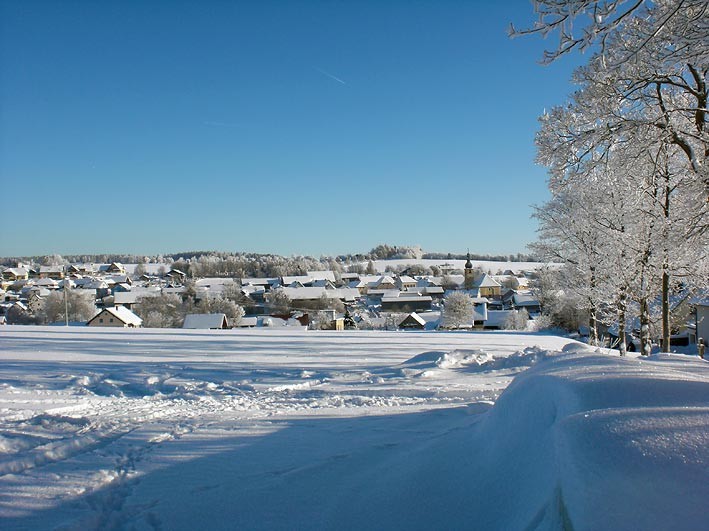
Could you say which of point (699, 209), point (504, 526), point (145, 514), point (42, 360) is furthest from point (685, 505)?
point (42, 360)

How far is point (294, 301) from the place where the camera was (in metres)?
67.5

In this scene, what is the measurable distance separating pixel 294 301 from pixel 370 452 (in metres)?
63.2

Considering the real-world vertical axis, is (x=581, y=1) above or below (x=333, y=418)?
above

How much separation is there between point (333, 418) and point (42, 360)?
29.4ft

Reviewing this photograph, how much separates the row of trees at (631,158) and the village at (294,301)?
26.1m

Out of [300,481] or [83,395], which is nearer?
[300,481]

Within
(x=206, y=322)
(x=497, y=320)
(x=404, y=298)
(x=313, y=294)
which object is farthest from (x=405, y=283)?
(x=206, y=322)

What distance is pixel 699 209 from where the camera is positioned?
792 centimetres

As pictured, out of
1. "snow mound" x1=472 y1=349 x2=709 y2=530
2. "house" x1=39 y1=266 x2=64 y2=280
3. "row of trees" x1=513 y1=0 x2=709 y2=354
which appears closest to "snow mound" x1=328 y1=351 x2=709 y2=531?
"snow mound" x1=472 y1=349 x2=709 y2=530

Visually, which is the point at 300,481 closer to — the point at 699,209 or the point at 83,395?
the point at 83,395

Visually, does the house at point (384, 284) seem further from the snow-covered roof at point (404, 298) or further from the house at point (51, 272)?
the house at point (51, 272)

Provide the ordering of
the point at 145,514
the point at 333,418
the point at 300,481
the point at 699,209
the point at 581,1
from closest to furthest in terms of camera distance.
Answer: the point at 145,514
the point at 581,1
the point at 300,481
the point at 333,418
the point at 699,209

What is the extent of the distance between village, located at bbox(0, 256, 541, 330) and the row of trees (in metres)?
26.1

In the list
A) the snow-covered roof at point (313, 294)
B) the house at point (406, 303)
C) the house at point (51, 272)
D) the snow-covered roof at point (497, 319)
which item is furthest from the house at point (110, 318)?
the house at point (51, 272)
